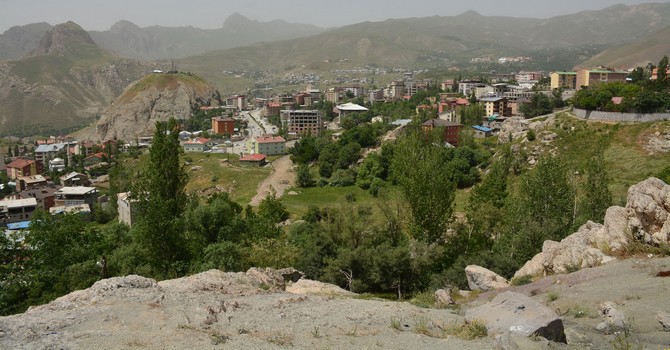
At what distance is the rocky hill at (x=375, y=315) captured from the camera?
7.60m

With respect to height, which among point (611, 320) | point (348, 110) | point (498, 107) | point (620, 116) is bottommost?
point (611, 320)

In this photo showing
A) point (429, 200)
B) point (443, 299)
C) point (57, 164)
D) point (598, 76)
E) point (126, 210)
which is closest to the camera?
point (443, 299)

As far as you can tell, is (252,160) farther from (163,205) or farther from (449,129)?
(163,205)

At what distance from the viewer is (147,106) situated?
104m

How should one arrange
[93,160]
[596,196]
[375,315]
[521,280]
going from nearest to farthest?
[375,315] → [521,280] → [596,196] → [93,160]

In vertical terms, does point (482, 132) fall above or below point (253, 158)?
above

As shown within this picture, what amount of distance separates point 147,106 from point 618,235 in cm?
10295

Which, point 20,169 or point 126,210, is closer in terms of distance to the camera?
point 126,210

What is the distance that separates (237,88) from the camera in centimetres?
17525

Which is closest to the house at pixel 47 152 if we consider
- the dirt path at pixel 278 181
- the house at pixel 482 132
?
the dirt path at pixel 278 181

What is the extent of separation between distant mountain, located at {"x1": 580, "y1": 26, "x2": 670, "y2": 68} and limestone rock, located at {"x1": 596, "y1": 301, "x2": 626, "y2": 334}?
162 meters

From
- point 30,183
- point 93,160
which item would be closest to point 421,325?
point 30,183

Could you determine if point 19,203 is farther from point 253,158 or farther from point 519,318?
point 519,318

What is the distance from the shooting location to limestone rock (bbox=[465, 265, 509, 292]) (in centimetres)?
1294
